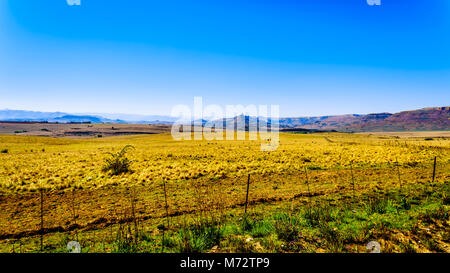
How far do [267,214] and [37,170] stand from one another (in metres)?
21.1

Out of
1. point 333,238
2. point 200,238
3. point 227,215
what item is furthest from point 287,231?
point 227,215

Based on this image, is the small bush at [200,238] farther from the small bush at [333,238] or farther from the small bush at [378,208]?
the small bush at [378,208]

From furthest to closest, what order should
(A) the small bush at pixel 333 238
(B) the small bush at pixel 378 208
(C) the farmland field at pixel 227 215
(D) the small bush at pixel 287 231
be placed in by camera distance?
(B) the small bush at pixel 378 208, (D) the small bush at pixel 287 231, (C) the farmland field at pixel 227 215, (A) the small bush at pixel 333 238

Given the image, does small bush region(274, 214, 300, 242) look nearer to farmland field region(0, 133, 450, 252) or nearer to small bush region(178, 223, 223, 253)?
farmland field region(0, 133, 450, 252)

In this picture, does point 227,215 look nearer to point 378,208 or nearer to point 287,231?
point 287,231

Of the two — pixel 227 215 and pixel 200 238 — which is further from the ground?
pixel 200 238

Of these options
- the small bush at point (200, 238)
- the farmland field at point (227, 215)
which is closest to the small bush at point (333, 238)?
the farmland field at point (227, 215)

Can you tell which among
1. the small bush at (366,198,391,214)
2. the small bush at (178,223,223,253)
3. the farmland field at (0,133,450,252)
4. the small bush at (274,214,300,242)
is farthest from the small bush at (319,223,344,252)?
the small bush at (178,223,223,253)

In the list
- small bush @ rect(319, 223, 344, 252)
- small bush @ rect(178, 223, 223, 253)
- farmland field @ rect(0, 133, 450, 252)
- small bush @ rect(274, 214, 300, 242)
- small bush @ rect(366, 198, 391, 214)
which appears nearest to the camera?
small bush @ rect(319, 223, 344, 252)

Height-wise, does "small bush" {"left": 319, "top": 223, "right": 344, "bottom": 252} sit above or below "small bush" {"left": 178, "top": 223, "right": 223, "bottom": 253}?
above

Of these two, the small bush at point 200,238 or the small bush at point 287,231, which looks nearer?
the small bush at point 200,238

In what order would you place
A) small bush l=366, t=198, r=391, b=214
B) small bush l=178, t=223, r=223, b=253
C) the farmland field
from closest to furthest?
1. small bush l=178, t=223, r=223, b=253
2. the farmland field
3. small bush l=366, t=198, r=391, b=214

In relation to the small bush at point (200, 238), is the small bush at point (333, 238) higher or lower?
higher
